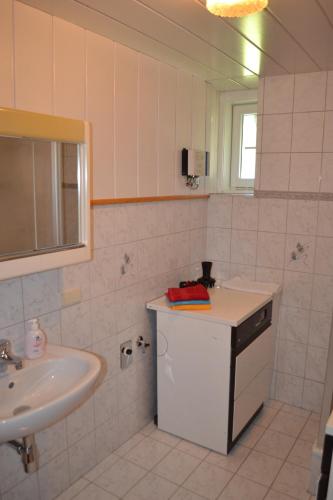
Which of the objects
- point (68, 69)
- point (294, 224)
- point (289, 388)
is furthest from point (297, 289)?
point (68, 69)

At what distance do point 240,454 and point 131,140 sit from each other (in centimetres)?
183

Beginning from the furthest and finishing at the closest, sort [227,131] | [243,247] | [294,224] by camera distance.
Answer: [227,131] < [243,247] < [294,224]

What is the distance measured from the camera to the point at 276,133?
2.67m

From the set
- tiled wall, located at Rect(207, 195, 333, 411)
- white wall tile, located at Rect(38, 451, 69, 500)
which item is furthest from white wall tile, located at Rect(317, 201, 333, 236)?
white wall tile, located at Rect(38, 451, 69, 500)

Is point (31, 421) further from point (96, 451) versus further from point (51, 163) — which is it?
point (96, 451)

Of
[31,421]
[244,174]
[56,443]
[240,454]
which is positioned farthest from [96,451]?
[244,174]

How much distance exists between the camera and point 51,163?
4.87 ft

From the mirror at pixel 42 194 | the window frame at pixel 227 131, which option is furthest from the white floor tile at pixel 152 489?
the window frame at pixel 227 131

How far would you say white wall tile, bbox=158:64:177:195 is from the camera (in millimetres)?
2359

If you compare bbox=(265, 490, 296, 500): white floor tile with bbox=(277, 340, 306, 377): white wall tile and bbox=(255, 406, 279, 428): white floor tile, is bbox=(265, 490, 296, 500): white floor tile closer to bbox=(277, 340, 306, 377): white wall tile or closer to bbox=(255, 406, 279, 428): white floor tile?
bbox=(255, 406, 279, 428): white floor tile

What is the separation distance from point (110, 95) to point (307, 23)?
2.98 feet

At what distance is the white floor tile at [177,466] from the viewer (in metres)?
2.18

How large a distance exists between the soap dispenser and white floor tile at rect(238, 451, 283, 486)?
1.30 m

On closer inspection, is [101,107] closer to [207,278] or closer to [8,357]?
[8,357]
